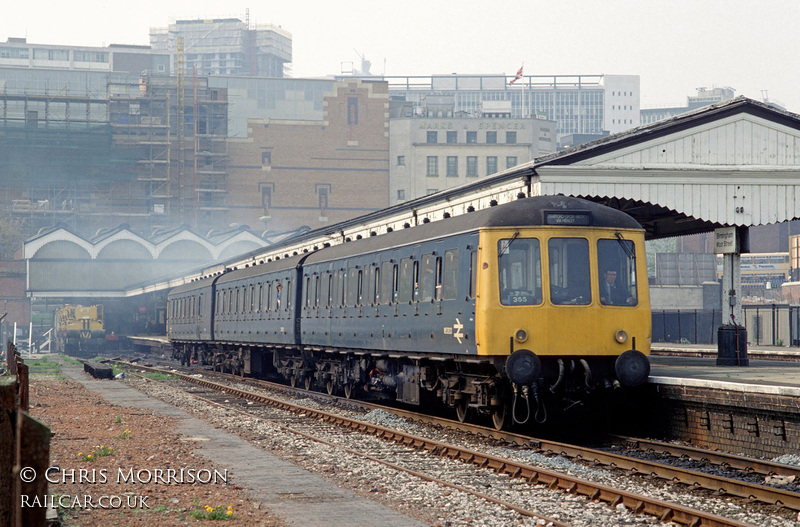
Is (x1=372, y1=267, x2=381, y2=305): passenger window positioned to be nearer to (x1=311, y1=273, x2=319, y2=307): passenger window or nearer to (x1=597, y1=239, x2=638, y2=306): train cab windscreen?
(x1=311, y1=273, x2=319, y2=307): passenger window

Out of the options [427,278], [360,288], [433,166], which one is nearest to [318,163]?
[433,166]

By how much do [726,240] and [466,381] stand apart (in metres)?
10.5

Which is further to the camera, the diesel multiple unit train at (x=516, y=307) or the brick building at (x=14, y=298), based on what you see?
the brick building at (x=14, y=298)

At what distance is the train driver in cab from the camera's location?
49.4 feet

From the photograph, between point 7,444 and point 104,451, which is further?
point 104,451

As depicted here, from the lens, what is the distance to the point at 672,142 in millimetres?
23547

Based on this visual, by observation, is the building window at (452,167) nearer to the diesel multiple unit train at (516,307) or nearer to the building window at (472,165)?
the building window at (472,165)

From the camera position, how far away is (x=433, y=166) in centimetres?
11206

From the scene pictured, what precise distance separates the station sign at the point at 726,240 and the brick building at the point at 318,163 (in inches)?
3439

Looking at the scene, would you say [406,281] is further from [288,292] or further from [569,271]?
[288,292]

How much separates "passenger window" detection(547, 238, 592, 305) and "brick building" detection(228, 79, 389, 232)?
9568 centimetres

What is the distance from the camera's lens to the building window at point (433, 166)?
367 feet

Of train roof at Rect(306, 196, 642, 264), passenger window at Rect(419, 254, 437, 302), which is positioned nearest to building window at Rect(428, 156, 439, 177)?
passenger window at Rect(419, 254, 437, 302)

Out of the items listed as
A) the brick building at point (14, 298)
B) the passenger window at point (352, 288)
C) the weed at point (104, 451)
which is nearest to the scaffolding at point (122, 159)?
the brick building at point (14, 298)
